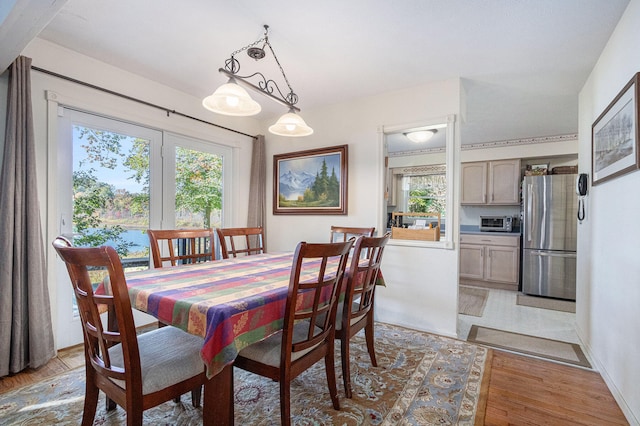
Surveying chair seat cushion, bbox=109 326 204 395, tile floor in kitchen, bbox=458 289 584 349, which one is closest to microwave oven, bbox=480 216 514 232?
tile floor in kitchen, bbox=458 289 584 349

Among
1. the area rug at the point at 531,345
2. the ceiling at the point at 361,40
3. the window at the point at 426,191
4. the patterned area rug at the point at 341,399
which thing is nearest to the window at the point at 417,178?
the window at the point at 426,191

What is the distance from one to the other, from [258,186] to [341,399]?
2724 mm

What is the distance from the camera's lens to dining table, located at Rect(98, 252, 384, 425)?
3.56ft

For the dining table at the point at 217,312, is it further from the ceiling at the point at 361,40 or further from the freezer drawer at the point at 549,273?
the freezer drawer at the point at 549,273

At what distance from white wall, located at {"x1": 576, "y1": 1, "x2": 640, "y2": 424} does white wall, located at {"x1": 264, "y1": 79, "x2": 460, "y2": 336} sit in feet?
3.24

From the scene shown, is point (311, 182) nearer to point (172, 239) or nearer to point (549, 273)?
point (172, 239)

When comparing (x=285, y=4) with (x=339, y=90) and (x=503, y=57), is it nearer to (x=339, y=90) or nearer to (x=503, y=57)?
(x=339, y=90)

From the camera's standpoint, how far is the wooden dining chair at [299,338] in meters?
1.29

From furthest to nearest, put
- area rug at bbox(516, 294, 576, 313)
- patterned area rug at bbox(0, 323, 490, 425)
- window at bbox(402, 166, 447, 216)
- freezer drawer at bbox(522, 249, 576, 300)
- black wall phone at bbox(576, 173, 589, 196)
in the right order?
window at bbox(402, 166, 447, 216)
freezer drawer at bbox(522, 249, 576, 300)
area rug at bbox(516, 294, 576, 313)
black wall phone at bbox(576, 173, 589, 196)
patterned area rug at bbox(0, 323, 490, 425)

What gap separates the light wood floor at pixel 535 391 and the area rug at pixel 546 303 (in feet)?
5.93

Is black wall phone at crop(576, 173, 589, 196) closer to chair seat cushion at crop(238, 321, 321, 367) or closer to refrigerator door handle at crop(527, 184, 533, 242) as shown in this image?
refrigerator door handle at crop(527, 184, 533, 242)

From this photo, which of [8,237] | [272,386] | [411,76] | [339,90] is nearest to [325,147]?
[339,90]

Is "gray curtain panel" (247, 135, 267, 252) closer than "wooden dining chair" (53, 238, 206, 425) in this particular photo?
No

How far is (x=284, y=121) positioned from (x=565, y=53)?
2195 mm
